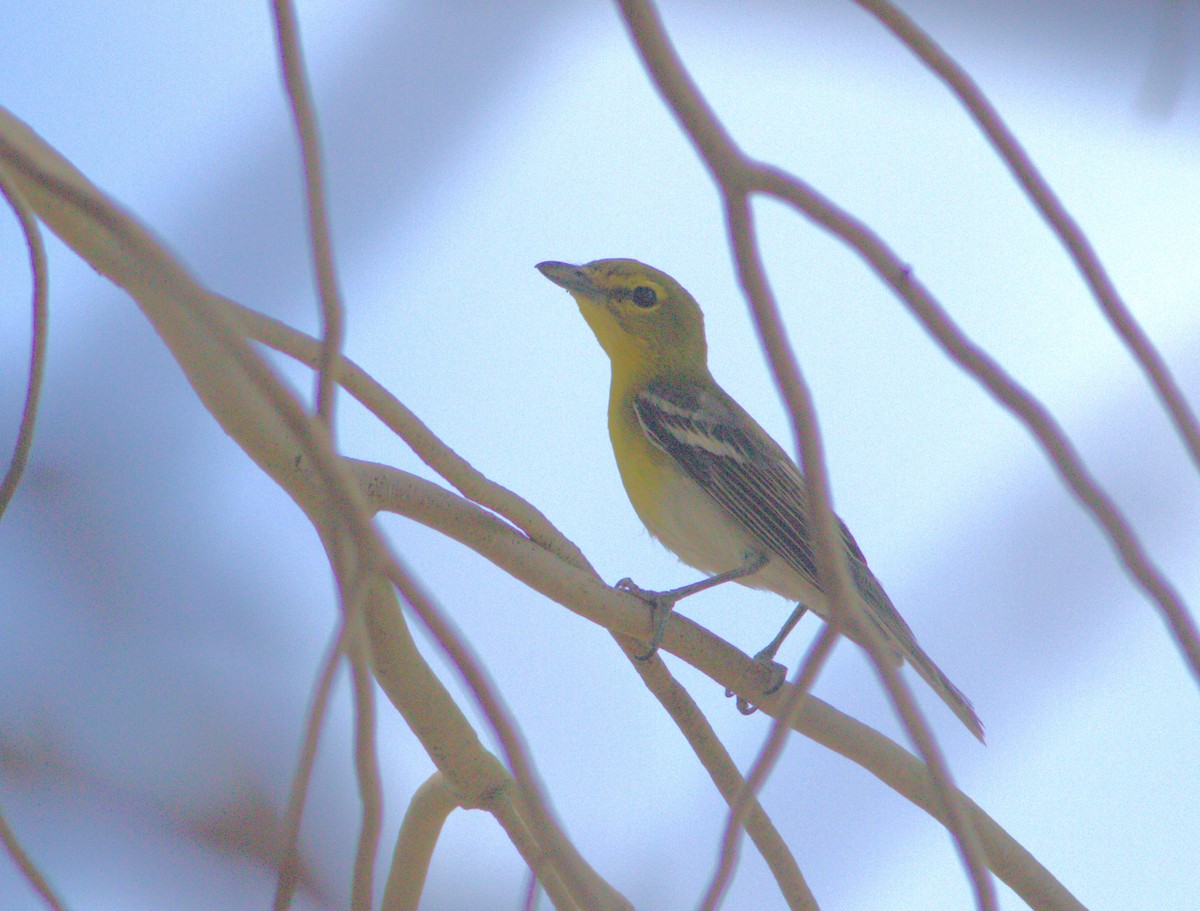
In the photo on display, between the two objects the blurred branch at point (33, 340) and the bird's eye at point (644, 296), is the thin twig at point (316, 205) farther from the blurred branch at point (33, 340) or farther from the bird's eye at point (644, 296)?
the bird's eye at point (644, 296)

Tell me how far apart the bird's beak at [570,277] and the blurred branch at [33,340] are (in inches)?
97.3

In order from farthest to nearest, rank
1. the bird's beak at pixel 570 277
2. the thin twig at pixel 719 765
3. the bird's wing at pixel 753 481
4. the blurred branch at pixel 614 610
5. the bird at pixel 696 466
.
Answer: the bird's beak at pixel 570 277
the bird at pixel 696 466
the bird's wing at pixel 753 481
the thin twig at pixel 719 765
the blurred branch at pixel 614 610

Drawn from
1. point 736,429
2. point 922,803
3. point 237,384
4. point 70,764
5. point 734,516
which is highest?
point 736,429

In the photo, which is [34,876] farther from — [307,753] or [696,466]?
[696,466]

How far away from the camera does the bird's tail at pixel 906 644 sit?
265 cm

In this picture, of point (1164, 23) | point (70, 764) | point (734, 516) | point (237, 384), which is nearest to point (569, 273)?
point (734, 516)

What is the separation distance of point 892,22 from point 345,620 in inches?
28.2

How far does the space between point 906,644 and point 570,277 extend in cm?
164

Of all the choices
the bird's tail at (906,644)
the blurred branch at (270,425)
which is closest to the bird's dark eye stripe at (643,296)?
the bird's tail at (906,644)

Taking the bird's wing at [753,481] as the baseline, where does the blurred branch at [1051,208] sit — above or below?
below

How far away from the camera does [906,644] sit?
111 inches

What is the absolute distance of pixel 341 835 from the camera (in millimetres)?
2176

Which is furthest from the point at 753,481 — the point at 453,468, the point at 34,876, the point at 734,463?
the point at 34,876

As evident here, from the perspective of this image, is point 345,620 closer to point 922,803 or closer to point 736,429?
point 922,803
